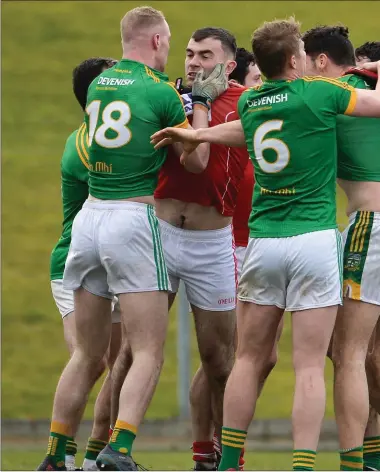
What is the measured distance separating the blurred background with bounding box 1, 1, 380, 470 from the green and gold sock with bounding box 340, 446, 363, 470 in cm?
478

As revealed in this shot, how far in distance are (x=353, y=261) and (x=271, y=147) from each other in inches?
35.6

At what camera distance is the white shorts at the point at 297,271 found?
7.07 meters

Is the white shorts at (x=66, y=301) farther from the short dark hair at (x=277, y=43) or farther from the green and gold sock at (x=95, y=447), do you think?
the short dark hair at (x=277, y=43)

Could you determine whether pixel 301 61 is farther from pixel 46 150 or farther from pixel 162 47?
pixel 46 150

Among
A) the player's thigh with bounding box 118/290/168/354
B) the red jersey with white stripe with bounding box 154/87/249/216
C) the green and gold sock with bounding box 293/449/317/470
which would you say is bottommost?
the green and gold sock with bounding box 293/449/317/470

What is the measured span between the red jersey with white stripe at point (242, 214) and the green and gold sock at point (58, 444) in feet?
7.83

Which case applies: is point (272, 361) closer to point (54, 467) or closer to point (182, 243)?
point (182, 243)

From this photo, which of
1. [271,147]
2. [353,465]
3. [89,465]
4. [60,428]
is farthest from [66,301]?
[353,465]

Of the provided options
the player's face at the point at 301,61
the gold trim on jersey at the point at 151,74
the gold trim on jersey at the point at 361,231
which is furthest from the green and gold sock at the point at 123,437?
the player's face at the point at 301,61

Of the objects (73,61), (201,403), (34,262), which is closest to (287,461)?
(201,403)

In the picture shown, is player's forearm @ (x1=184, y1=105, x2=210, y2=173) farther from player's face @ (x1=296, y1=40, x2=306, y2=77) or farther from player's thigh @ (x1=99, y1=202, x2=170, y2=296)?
player's face @ (x1=296, y1=40, x2=306, y2=77)

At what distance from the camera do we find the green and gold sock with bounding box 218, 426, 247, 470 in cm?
730

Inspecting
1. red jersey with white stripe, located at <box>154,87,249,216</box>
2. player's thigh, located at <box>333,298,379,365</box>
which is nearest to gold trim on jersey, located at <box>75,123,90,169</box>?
red jersey with white stripe, located at <box>154,87,249,216</box>

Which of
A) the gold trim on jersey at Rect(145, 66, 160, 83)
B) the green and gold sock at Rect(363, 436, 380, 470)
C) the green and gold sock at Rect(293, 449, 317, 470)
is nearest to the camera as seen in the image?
the green and gold sock at Rect(293, 449, 317, 470)
